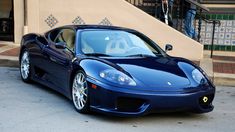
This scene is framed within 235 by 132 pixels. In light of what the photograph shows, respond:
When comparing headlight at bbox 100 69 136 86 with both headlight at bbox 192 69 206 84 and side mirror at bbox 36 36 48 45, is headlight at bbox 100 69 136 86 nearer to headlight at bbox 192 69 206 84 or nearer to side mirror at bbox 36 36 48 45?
headlight at bbox 192 69 206 84

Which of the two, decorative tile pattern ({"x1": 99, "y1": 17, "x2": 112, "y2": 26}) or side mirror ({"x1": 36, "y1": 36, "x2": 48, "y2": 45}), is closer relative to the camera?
side mirror ({"x1": 36, "y1": 36, "x2": 48, "y2": 45})

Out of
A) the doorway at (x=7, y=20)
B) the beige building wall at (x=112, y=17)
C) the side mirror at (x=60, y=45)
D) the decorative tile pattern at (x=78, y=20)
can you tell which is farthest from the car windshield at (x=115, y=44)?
the doorway at (x=7, y=20)

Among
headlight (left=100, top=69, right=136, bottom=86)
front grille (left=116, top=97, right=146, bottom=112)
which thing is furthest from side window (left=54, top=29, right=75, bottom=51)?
front grille (left=116, top=97, right=146, bottom=112)

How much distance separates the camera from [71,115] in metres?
5.35

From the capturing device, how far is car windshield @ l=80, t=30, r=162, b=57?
5926 mm

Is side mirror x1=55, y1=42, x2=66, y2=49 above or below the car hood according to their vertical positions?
above

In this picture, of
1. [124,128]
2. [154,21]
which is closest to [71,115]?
[124,128]

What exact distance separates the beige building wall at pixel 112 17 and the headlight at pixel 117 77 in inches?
226

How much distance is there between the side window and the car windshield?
18 centimetres

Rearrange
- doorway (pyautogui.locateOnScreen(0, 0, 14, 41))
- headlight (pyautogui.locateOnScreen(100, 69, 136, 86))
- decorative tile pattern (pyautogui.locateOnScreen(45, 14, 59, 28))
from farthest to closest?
doorway (pyautogui.locateOnScreen(0, 0, 14, 41)) < decorative tile pattern (pyautogui.locateOnScreen(45, 14, 59, 28)) < headlight (pyautogui.locateOnScreen(100, 69, 136, 86))

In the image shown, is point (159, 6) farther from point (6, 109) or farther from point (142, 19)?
point (6, 109)

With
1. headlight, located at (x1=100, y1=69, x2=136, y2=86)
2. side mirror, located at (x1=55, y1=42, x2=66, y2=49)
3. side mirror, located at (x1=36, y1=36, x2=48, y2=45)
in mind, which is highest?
side mirror, located at (x1=55, y1=42, x2=66, y2=49)

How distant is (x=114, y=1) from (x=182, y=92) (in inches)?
248

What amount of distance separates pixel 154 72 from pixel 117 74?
1.78 feet
